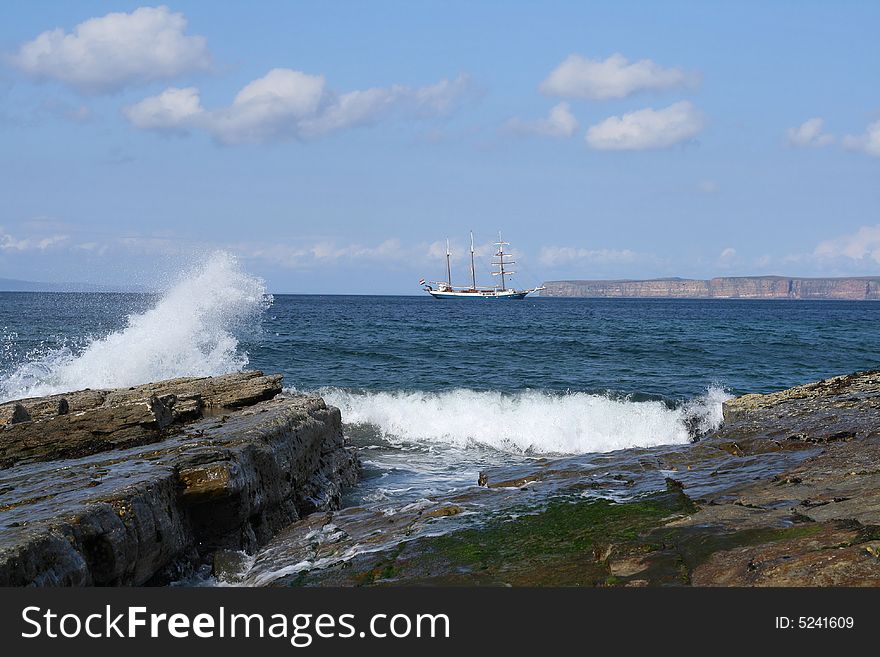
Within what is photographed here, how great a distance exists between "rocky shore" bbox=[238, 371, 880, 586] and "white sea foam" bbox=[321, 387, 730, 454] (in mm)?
5956

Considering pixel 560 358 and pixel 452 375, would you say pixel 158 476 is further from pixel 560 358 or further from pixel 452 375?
pixel 560 358

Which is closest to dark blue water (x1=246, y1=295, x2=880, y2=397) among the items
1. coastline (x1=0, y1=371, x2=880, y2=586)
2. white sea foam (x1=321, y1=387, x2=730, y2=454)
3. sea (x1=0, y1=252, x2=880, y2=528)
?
sea (x1=0, y1=252, x2=880, y2=528)

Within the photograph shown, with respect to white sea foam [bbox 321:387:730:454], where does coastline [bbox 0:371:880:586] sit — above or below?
above

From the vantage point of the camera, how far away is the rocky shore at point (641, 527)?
5582 millimetres

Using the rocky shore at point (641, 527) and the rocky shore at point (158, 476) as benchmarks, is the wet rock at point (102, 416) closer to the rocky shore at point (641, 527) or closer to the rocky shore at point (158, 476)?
the rocky shore at point (158, 476)

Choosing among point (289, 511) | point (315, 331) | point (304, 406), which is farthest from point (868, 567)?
point (315, 331)

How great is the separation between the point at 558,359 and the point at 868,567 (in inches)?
1020

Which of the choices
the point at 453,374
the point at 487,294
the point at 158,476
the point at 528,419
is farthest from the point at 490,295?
the point at 158,476

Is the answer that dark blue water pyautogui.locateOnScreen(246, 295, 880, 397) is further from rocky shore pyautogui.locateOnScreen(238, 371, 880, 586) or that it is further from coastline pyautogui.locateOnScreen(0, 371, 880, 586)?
rocky shore pyautogui.locateOnScreen(238, 371, 880, 586)

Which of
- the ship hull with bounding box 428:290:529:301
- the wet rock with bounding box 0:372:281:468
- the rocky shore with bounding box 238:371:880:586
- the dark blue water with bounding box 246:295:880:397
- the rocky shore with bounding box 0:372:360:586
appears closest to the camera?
the rocky shore with bounding box 238:371:880:586

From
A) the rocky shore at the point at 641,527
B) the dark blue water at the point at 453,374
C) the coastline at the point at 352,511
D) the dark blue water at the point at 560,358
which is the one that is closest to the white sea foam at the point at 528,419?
the dark blue water at the point at 453,374

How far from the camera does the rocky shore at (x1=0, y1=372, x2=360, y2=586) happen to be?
18.8 feet

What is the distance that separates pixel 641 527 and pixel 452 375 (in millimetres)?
18988

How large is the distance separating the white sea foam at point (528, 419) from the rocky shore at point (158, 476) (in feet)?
17.9
